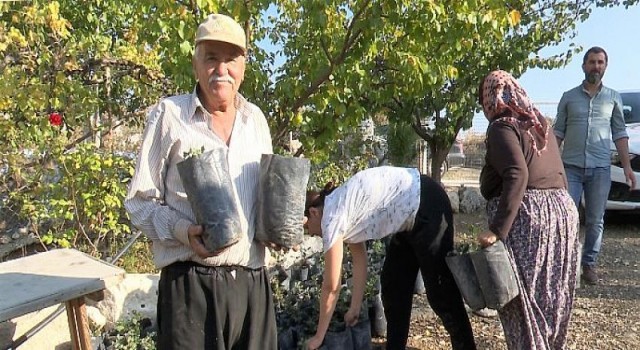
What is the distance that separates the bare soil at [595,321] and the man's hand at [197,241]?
2100 millimetres

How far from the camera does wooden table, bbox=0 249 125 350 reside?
1951 mm

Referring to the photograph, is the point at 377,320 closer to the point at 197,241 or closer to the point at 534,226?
the point at 534,226

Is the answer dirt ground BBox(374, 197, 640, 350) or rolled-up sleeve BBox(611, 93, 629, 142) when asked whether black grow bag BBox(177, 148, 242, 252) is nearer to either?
dirt ground BBox(374, 197, 640, 350)

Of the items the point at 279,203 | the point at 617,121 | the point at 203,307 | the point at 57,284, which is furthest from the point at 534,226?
the point at 617,121

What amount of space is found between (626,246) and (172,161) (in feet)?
18.5

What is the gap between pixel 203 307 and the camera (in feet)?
5.48

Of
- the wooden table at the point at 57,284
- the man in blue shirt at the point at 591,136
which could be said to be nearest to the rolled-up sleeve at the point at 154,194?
the wooden table at the point at 57,284

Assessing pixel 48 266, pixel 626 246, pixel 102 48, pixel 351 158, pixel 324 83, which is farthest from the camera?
pixel 351 158

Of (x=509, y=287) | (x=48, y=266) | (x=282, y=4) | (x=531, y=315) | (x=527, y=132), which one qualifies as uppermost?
(x=282, y=4)

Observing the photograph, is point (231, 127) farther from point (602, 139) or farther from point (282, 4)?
point (602, 139)

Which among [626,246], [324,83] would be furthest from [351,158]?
[324,83]

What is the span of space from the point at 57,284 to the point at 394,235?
1566 millimetres

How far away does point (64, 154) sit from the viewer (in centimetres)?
375

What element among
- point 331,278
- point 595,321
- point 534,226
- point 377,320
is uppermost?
point 534,226
